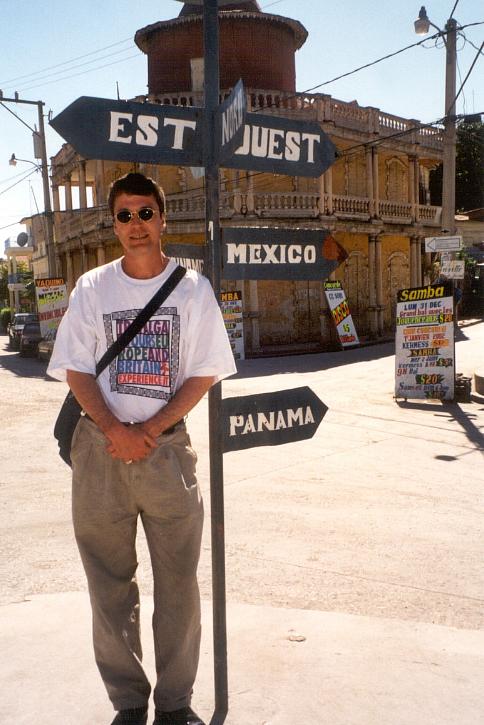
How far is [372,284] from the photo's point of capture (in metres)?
24.6

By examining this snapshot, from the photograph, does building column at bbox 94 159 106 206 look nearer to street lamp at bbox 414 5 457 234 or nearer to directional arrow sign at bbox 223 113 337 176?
street lamp at bbox 414 5 457 234

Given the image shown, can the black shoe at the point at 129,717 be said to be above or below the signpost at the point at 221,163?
below

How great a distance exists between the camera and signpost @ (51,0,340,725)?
8.33 ft

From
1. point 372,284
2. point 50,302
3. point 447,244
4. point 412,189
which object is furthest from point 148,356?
point 412,189

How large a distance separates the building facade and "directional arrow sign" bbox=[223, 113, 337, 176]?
18422mm

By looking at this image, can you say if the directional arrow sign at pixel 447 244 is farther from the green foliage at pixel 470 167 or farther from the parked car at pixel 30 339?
the green foliage at pixel 470 167

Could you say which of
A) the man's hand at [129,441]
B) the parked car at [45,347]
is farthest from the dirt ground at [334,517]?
the parked car at [45,347]

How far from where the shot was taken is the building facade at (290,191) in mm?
22422

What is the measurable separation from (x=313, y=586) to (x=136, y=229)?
8.40 feet

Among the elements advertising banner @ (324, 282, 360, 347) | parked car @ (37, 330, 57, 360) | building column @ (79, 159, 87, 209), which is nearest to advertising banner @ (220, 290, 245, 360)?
advertising banner @ (324, 282, 360, 347)

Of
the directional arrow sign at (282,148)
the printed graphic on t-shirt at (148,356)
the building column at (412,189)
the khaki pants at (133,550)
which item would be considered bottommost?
the khaki pants at (133,550)

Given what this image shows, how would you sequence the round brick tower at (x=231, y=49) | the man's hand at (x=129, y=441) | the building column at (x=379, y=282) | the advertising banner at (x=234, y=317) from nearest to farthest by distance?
the man's hand at (x=129, y=441), the advertising banner at (x=234, y=317), the building column at (x=379, y=282), the round brick tower at (x=231, y=49)

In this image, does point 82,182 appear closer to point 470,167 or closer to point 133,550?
point 133,550

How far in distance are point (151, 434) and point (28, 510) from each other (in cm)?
396
